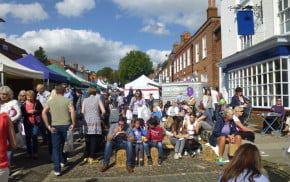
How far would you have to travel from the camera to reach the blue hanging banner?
13.2 m

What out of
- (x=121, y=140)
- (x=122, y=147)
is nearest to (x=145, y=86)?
(x=121, y=140)

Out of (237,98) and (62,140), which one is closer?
(62,140)

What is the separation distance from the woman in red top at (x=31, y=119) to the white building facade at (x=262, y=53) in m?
9.19

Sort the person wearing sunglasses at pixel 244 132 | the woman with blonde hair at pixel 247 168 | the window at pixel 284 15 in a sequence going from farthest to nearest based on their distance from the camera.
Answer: the window at pixel 284 15
the person wearing sunglasses at pixel 244 132
the woman with blonde hair at pixel 247 168

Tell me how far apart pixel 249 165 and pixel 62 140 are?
4.16 meters

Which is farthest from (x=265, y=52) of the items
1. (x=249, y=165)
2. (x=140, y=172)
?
(x=249, y=165)

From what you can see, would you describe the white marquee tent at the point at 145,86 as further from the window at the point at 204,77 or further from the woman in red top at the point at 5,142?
the woman in red top at the point at 5,142

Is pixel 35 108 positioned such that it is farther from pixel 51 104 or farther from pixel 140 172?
pixel 140 172

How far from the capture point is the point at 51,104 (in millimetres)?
5457

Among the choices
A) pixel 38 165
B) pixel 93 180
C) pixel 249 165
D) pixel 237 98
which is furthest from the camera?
pixel 237 98

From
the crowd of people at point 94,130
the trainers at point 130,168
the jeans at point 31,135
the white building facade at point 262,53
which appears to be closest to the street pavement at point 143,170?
the trainers at point 130,168

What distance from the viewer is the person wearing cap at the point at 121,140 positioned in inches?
233

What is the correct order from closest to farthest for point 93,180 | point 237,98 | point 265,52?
point 93,180, point 237,98, point 265,52

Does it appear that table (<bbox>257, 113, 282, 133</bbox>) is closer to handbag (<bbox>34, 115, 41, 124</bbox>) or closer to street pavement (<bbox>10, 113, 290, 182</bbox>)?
street pavement (<bbox>10, 113, 290, 182</bbox>)
